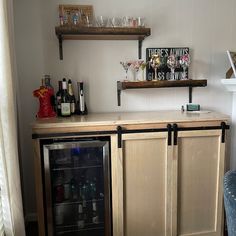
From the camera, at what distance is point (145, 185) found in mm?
1888

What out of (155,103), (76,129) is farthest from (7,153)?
(155,103)

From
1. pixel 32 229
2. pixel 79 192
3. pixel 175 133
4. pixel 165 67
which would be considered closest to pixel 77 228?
pixel 79 192

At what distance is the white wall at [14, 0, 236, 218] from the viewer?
2.11m

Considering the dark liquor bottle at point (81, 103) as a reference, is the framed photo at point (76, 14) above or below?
above

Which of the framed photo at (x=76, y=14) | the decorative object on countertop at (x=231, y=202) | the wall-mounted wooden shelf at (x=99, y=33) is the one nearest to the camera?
the decorative object on countertop at (x=231, y=202)

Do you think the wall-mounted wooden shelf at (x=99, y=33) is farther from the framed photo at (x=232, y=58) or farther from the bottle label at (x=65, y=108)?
the framed photo at (x=232, y=58)

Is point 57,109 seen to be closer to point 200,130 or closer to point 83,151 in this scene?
point 83,151

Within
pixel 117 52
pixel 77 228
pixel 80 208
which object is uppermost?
pixel 117 52

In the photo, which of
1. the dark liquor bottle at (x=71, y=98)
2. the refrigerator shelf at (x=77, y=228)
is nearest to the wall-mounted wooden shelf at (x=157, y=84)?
the dark liquor bottle at (x=71, y=98)

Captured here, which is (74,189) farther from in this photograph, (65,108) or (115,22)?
(115,22)

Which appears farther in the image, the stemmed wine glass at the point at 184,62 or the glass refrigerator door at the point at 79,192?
the stemmed wine glass at the point at 184,62

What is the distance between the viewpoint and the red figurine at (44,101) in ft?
6.40

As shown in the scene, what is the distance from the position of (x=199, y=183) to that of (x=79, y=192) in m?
0.94

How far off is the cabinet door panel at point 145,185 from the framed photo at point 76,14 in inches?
41.1
